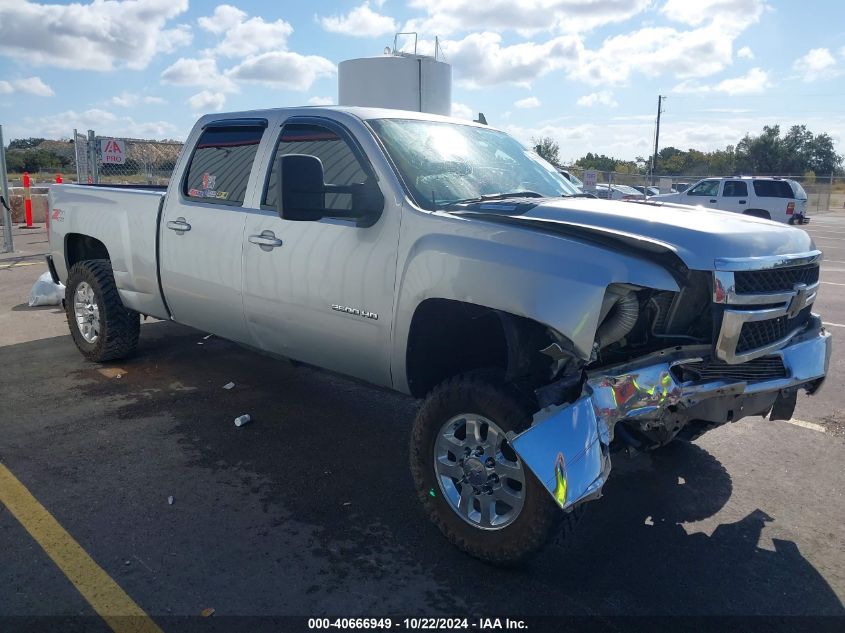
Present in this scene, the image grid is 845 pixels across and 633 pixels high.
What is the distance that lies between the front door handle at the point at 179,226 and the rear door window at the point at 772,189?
2192 cm

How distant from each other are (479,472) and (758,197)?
2272 centimetres

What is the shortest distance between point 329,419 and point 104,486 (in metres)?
1.65

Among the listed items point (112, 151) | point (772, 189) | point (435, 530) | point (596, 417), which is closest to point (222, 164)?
point (435, 530)

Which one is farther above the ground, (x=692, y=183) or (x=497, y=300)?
(x=692, y=183)

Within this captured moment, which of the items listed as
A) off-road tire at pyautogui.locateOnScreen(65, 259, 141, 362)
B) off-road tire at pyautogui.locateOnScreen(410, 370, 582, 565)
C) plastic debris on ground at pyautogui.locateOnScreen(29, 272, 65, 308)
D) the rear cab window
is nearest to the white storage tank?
plastic debris on ground at pyautogui.locateOnScreen(29, 272, 65, 308)

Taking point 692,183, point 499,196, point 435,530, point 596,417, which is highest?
point 692,183

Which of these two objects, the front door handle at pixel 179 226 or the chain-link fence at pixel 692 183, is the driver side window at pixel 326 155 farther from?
the chain-link fence at pixel 692 183

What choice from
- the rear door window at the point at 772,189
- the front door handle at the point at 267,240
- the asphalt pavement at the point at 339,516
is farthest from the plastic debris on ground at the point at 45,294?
the rear door window at the point at 772,189

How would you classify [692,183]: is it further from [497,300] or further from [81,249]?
[497,300]

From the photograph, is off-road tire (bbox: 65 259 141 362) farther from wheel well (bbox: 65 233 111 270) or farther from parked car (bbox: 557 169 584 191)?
parked car (bbox: 557 169 584 191)

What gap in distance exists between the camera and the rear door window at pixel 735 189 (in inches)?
920

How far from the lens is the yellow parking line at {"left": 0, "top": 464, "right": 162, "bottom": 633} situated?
2.97 meters

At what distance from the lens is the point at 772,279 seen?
10.6ft

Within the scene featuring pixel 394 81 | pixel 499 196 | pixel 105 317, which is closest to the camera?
pixel 499 196
